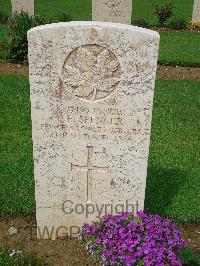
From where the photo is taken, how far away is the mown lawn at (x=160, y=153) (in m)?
5.31

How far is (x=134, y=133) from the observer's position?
411 centimetres

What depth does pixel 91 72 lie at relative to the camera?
3.90 metres

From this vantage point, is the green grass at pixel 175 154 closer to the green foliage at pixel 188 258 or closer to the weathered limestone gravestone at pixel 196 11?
the green foliage at pixel 188 258

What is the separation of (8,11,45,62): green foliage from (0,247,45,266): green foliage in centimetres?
736

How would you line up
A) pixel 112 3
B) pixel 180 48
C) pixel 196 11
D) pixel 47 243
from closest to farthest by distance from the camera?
pixel 47 243 → pixel 180 48 → pixel 112 3 → pixel 196 11

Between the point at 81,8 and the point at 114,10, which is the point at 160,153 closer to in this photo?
the point at 114,10

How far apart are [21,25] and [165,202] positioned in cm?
713

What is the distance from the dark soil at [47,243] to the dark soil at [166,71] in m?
6.00

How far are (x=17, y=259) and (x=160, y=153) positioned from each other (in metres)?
3.09

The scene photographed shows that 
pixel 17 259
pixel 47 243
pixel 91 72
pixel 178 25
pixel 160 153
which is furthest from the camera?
pixel 178 25

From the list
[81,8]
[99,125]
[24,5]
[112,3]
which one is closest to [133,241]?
[99,125]

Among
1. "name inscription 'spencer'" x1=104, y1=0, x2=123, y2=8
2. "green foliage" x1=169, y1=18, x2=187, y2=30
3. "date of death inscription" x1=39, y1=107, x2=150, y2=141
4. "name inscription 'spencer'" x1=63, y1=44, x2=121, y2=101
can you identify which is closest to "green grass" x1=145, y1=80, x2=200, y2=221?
"date of death inscription" x1=39, y1=107, x2=150, y2=141

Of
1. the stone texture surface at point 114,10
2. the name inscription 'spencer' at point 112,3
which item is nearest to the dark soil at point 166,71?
the stone texture surface at point 114,10

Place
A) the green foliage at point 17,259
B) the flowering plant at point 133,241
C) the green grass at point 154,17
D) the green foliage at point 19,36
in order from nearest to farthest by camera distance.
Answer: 1. the flowering plant at point 133,241
2. the green foliage at point 17,259
3. the green foliage at point 19,36
4. the green grass at point 154,17
